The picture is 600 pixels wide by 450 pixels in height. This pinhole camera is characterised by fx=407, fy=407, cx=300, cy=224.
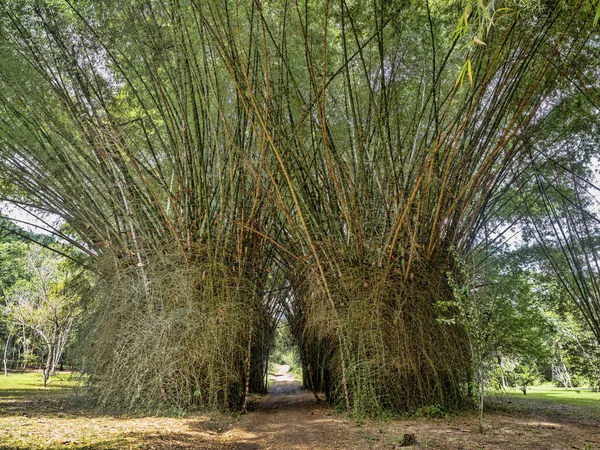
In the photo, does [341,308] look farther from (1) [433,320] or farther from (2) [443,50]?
(2) [443,50]

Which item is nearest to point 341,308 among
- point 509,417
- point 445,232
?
point 445,232

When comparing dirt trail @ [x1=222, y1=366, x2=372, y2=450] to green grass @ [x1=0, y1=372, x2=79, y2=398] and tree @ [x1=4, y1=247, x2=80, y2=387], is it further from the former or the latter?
tree @ [x1=4, y1=247, x2=80, y2=387]

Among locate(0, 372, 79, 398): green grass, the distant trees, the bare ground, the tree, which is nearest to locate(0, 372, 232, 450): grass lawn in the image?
the bare ground

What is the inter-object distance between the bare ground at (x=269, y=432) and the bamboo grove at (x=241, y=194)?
0.35 m

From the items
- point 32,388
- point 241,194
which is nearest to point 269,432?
point 241,194

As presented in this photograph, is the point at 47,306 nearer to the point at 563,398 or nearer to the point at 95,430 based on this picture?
the point at 95,430

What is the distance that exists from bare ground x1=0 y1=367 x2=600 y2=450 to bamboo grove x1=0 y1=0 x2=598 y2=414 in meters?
0.35

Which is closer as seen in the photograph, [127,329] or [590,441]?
[590,441]

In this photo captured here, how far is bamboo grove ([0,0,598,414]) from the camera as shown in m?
3.73

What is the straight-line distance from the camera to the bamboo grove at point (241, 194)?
3727 mm

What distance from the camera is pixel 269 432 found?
3.40 meters

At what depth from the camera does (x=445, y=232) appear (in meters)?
4.20

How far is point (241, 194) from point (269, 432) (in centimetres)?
231

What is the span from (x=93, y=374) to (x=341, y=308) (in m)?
2.58
